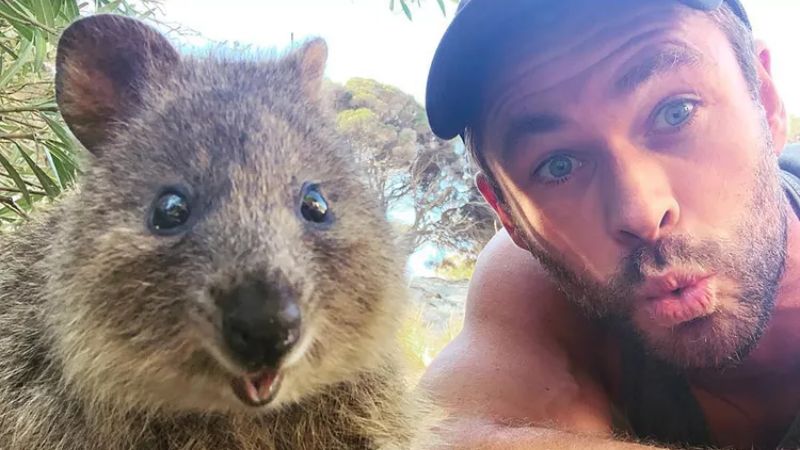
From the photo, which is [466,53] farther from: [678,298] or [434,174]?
[434,174]

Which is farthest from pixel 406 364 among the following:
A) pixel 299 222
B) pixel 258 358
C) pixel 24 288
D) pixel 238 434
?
pixel 24 288

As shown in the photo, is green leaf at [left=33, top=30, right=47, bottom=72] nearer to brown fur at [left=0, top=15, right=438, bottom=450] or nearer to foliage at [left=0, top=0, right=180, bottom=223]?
foliage at [left=0, top=0, right=180, bottom=223]

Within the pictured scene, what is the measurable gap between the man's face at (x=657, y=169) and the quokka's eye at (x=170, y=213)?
1114 millimetres

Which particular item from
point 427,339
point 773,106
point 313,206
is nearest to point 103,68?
point 313,206

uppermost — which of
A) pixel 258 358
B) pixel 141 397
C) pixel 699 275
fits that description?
pixel 258 358

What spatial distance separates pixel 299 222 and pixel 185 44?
635mm

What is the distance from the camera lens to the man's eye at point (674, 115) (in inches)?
73.2

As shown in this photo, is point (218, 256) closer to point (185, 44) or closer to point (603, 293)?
point (185, 44)

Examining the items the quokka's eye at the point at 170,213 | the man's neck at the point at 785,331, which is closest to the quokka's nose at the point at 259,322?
the quokka's eye at the point at 170,213

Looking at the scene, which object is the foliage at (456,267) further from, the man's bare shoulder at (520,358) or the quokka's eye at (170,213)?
the quokka's eye at (170,213)

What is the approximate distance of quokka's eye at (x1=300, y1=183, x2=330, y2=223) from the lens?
125 cm

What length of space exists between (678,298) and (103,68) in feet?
4.87

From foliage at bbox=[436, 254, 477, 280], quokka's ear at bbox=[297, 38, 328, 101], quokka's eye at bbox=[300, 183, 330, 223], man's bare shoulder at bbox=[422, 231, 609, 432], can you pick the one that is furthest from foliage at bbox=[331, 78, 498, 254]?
quokka's eye at bbox=[300, 183, 330, 223]

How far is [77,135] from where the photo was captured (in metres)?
1.35
